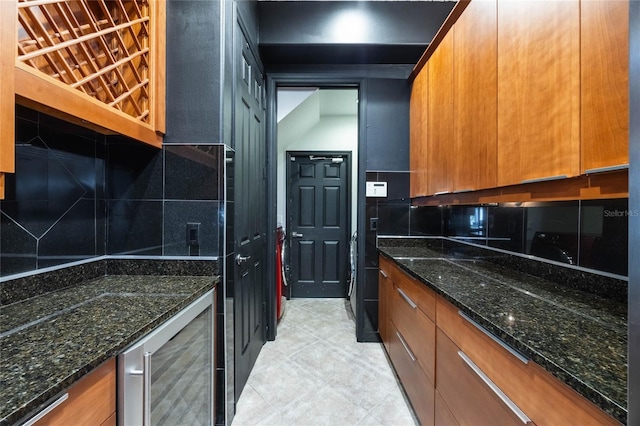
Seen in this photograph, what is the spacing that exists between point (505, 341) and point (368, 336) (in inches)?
71.6

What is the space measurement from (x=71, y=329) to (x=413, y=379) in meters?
1.59

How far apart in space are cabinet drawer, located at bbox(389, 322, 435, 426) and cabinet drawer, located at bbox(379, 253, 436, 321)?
A: 328 mm

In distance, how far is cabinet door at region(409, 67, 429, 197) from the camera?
2.07 meters

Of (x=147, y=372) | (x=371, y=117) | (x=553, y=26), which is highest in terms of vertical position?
(x=371, y=117)

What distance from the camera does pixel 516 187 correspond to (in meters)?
1.14

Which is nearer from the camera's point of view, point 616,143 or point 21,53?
point 616,143

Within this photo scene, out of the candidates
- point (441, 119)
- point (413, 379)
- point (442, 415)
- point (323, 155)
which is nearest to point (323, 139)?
point (323, 155)

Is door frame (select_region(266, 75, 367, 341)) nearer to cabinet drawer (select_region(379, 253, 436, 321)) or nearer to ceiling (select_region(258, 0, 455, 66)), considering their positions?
ceiling (select_region(258, 0, 455, 66))

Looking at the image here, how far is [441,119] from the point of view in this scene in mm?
1799

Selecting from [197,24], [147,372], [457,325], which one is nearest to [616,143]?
[457,325]

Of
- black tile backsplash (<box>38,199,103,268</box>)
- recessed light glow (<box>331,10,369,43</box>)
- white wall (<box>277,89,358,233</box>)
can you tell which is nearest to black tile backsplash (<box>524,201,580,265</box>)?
recessed light glow (<box>331,10,369,43</box>)

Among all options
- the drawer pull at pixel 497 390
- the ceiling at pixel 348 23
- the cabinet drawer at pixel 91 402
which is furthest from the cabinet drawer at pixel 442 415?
the ceiling at pixel 348 23

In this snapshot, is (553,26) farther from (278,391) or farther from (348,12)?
(278,391)

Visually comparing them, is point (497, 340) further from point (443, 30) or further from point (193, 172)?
point (443, 30)
